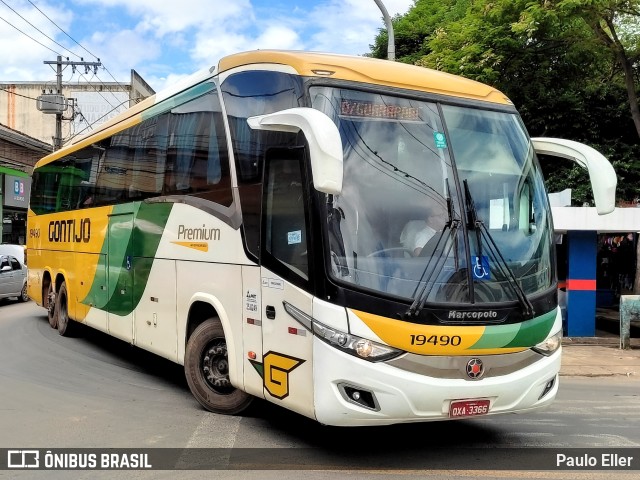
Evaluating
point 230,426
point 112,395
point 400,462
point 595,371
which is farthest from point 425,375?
point 595,371

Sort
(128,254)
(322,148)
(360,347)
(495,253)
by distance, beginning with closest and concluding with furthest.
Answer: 1. (322,148)
2. (360,347)
3. (495,253)
4. (128,254)

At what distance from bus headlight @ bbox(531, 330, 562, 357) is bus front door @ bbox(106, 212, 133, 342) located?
5.47 m

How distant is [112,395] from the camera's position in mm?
7719

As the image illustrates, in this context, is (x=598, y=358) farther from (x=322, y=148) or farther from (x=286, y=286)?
(x=322, y=148)

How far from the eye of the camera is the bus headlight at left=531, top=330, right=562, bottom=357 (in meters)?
5.45

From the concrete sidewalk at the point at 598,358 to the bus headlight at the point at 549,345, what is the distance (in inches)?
201

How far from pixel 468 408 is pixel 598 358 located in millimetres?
7646

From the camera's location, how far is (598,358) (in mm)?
11664

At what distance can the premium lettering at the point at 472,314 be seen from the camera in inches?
196

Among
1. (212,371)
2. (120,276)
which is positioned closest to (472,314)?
→ (212,371)

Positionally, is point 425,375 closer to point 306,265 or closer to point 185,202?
point 306,265

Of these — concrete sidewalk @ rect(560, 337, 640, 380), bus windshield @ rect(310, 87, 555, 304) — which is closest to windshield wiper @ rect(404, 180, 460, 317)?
bus windshield @ rect(310, 87, 555, 304)

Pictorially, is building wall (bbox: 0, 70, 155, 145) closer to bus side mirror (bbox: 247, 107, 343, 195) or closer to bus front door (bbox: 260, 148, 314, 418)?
bus front door (bbox: 260, 148, 314, 418)

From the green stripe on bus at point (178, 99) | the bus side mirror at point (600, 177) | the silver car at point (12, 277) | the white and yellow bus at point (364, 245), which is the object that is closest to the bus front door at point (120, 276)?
the green stripe on bus at point (178, 99)
